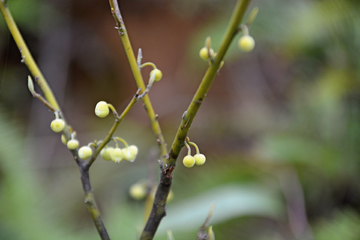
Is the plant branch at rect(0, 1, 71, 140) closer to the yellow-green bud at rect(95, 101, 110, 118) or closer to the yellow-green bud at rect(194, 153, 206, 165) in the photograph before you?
the yellow-green bud at rect(95, 101, 110, 118)

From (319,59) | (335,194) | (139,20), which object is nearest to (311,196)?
(335,194)

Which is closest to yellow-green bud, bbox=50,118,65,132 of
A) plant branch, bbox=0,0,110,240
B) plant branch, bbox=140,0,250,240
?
plant branch, bbox=0,0,110,240

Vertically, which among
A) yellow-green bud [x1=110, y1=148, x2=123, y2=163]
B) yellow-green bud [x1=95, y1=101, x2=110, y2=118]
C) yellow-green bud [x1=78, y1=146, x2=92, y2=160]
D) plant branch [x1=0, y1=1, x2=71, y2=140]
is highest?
plant branch [x1=0, y1=1, x2=71, y2=140]

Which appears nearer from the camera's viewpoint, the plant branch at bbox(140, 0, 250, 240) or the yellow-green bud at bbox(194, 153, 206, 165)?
the plant branch at bbox(140, 0, 250, 240)

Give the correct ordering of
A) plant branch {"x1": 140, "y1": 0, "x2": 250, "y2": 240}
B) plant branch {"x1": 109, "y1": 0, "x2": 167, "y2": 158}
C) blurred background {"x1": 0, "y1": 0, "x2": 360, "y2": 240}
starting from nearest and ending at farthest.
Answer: plant branch {"x1": 140, "y1": 0, "x2": 250, "y2": 240}
plant branch {"x1": 109, "y1": 0, "x2": 167, "y2": 158}
blurred background {"x1": 0, "y1": 0, "x2": 360, "y2": 240}

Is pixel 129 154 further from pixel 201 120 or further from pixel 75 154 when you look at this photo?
pixel 201 120

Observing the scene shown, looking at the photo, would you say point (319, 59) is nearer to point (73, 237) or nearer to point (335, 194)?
point (335, 194)

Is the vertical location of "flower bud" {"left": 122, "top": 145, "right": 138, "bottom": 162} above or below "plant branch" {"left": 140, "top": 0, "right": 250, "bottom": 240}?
above
